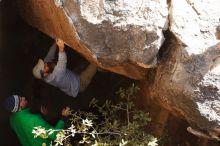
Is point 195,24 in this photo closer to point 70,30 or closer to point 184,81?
point 184,81

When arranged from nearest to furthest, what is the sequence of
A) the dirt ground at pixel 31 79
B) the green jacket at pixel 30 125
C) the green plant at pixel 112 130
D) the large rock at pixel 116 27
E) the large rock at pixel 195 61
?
the large rock at pixel 116 27 → the large rock at pixel 195 61 → the green plant at pixel 112 130 → the green jacket at pixel 30 125 → the dirt ground at pixel 31 79

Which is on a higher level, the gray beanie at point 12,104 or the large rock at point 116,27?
the large rock at point 116,27

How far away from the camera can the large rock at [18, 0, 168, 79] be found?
3.97 m

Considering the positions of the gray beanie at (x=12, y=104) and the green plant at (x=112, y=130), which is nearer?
the green plant at (x=112, y=130)

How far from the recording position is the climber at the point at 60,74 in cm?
492

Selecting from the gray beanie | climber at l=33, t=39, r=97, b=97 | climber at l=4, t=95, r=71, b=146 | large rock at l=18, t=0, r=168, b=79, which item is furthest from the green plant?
large rock at l=18, t=0, r=168, b=79

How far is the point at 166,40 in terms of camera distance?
4270mm

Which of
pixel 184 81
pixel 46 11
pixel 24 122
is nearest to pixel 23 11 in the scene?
pixel 46 11

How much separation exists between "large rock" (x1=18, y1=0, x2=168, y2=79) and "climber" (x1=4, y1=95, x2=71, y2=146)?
1.18 metres

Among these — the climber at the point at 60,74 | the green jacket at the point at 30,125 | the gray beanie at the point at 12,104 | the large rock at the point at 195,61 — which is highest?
the large rock at the point at 195,61

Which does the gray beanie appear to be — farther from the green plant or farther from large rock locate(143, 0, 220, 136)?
large rock locate(143, 0, 220, 136)

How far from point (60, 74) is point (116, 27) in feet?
4.09

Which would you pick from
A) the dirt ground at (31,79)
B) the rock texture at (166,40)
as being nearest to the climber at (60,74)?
the dirt ground at (31,79)

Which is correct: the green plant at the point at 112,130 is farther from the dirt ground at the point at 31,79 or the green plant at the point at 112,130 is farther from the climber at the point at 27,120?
the dirt ground at the point at 31,79
